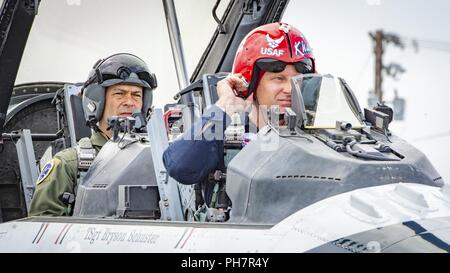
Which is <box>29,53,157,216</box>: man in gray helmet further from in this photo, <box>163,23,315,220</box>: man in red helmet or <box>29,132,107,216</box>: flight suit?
<box>163,23,315,220</box>: man in red helmet

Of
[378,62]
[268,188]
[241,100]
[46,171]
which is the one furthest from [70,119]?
[268,188]

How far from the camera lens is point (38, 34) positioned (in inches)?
366

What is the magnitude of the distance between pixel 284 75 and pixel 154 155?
2.46 feet

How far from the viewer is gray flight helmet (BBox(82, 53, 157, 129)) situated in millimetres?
6125

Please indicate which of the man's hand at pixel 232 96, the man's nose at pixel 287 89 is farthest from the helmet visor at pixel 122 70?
the man's nose at pixel 287 89

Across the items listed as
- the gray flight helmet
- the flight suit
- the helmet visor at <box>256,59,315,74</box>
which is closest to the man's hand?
the helmet visor at <box>256,59,315,74</box>

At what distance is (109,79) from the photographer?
6133 millimetres

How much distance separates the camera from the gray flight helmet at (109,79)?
6125 millimetres

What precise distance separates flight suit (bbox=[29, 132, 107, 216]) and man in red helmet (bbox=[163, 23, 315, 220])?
100cm

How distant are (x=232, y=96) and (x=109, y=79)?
5.92 feet

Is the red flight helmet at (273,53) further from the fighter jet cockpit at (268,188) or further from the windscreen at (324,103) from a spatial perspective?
the windscreen at (324,103)

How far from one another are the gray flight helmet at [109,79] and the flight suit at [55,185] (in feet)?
2.22

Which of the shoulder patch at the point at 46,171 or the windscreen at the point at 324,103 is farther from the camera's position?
the shoulder patch at the point at 46,171

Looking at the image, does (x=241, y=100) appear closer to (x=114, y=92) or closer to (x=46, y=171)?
(x=46, y=171)
